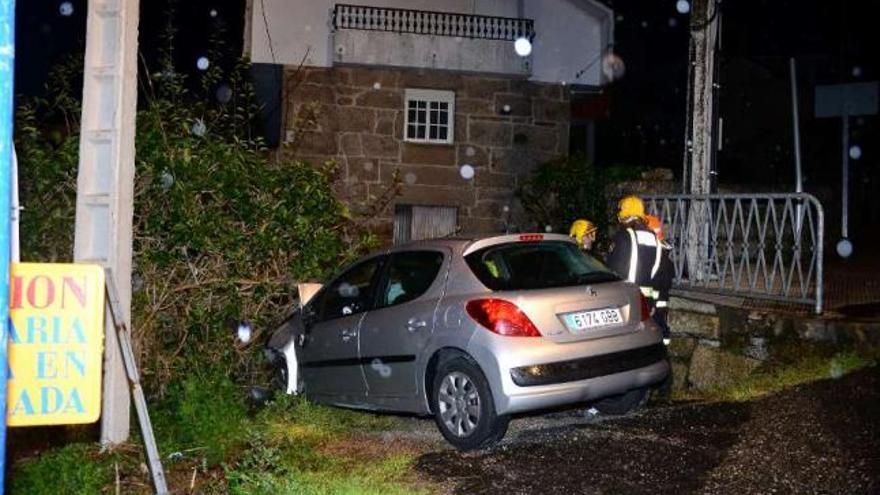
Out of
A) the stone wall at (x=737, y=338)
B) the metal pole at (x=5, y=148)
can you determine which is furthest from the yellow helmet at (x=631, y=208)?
the metal pole at (x=5, y=148)

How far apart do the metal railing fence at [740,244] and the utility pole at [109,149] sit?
18.3ft

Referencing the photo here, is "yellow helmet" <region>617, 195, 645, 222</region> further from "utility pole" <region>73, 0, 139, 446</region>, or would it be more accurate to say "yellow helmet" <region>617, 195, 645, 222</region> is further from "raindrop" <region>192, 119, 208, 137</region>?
"utility pole" <region>73, 0, 139, 446</region>

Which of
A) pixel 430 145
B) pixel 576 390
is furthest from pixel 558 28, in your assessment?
pixel 576 390

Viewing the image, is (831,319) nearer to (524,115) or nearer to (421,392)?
(421,392)

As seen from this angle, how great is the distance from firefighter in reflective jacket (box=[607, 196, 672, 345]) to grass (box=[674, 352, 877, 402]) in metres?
0.73

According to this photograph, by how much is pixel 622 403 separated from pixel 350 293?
2.40 m

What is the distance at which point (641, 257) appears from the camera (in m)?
8.05

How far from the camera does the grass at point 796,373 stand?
26.3ft

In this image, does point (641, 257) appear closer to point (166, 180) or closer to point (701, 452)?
point (701, 452)

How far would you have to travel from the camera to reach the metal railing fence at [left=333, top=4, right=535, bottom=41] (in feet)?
62.7

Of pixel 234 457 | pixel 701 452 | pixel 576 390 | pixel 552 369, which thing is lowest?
pixel 234 457

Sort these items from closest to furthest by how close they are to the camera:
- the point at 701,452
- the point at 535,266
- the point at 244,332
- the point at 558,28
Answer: the point at 701,452 < the point at 535,266 < the point at 244,332 < the point at 558,28

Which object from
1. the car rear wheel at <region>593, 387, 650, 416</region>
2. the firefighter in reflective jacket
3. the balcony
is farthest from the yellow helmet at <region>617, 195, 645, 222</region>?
the balcony

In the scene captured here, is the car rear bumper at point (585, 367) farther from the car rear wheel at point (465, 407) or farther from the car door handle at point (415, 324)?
the car door handle at point (415, 324)
